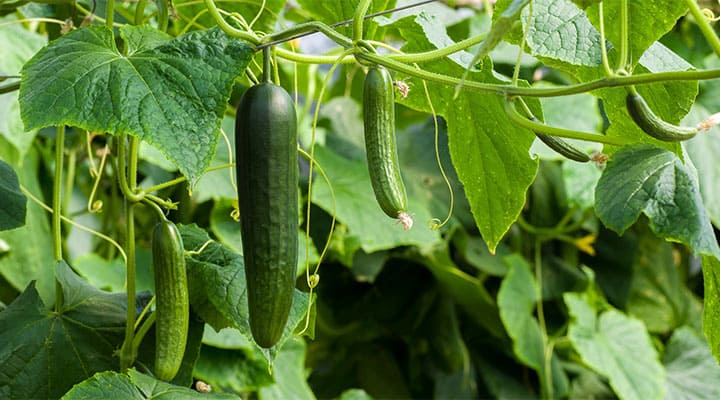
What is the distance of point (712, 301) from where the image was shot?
1.73 ft

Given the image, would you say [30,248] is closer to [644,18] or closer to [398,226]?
[398,226]

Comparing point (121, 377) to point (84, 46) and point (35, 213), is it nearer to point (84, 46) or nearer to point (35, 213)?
point (84, 46)

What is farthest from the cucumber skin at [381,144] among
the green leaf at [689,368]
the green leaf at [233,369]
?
the green leaf at [689,368]

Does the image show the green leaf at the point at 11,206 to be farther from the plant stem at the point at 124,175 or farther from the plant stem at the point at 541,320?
the plant stem at the point at 541,320

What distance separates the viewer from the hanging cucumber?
1.43ft

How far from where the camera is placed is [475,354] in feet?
5.02

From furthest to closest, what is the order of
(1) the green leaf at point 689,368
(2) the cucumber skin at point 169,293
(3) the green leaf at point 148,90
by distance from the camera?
(1) the green leaf at point 689,368, (2) the cucumber skin at point 169,293, (3) the green leaf at point 148,90

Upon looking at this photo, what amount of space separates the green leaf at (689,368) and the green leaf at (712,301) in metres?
0.99

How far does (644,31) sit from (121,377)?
1.25ft

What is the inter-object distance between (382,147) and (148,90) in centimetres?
13

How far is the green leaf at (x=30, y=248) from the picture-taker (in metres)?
1.00

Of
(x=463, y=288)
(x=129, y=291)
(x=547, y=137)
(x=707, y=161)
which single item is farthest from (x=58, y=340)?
(x=707, y=161)

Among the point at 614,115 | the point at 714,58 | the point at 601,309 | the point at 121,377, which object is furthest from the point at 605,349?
the point at 121,377

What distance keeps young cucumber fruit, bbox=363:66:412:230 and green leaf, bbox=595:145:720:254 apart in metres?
0.11
